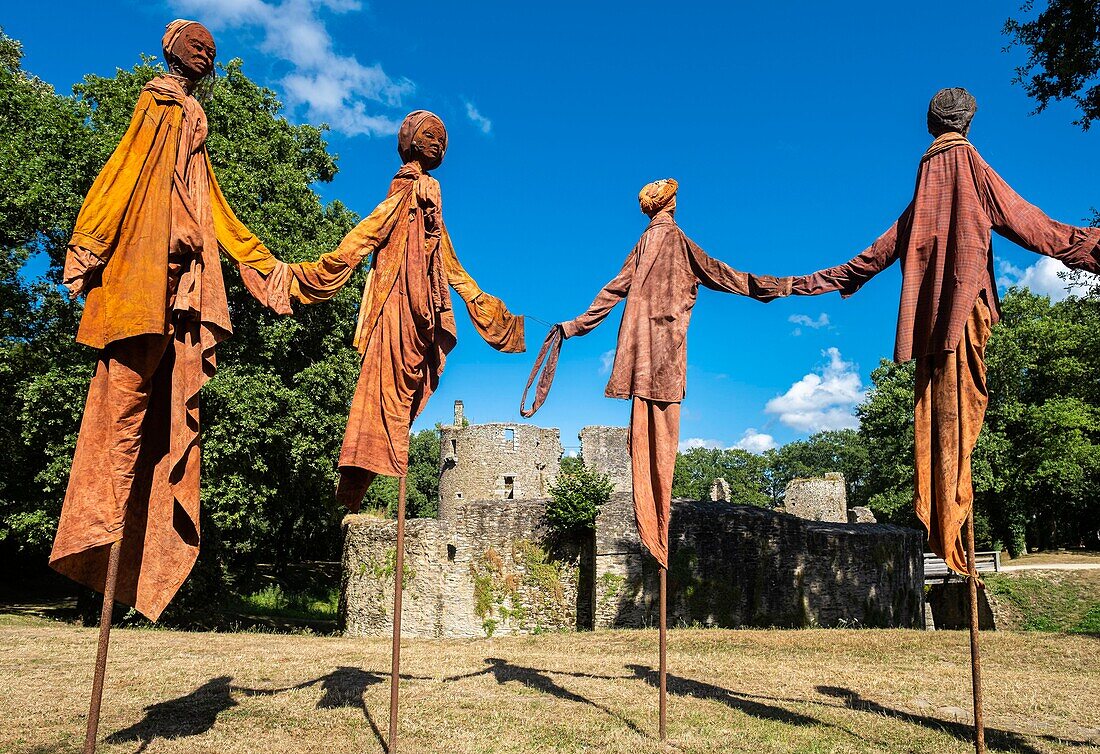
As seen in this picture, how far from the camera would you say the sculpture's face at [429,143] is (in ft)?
18.4

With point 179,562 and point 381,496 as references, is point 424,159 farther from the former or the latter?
point 381,496

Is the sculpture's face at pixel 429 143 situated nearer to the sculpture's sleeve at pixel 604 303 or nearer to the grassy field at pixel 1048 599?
the sculpture's sleeve at pixel 604 303

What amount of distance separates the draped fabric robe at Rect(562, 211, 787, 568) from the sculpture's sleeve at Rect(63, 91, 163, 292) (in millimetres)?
3117

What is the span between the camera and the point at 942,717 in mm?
6000

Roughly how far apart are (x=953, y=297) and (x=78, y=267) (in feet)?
16.7

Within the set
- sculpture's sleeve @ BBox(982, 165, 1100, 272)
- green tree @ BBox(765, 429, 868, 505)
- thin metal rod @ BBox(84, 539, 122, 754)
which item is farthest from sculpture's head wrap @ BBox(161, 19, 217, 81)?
green tree @ BBox(765, 429, 868, 505)

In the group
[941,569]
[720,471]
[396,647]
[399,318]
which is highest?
A: [720,471]

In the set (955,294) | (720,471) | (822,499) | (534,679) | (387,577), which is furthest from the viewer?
(720,471)

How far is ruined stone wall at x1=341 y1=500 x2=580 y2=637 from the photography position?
16.1 metres

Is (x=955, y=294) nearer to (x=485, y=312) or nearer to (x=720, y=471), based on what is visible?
(x=485, y=312)

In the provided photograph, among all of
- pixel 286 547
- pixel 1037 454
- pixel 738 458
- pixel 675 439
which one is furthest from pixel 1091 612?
pixel 738 458

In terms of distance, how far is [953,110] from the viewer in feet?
16.3

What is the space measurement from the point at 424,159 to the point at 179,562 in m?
3.27

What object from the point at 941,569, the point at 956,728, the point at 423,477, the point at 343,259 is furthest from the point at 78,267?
the point at 423,477
